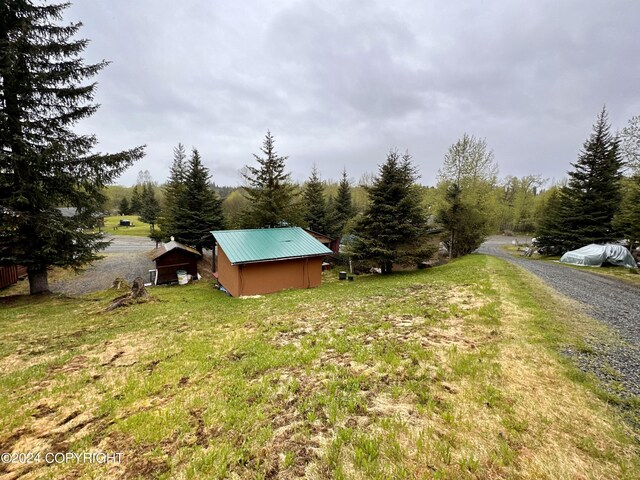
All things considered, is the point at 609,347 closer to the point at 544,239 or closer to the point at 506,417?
the point at 506,417

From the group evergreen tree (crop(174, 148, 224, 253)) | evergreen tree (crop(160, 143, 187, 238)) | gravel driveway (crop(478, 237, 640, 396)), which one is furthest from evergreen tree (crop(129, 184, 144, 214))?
gravel driveway (crop(478, 237, 640, 396))

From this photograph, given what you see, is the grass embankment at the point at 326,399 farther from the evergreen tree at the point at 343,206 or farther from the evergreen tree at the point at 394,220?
the evergreen tree at the point at 343,206

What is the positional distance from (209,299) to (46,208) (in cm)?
880

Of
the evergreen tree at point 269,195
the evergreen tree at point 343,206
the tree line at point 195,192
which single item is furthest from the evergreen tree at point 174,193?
the evergreen tree at point 343,206

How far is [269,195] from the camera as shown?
25344mm

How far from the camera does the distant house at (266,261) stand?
1538 cm

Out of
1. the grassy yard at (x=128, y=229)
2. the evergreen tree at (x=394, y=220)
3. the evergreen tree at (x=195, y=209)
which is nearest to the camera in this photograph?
the evergreen tree at (x=394, y=220)

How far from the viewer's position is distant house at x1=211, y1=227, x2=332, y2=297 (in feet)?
50.5

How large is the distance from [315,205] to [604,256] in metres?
26.8

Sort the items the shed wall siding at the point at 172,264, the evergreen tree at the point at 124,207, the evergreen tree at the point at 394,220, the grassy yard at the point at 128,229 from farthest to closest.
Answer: the evergreen tree at the point at 124,207 → the grassy yard at the point at 128,229 → the shed wall siding at the point at 172,264 → the evergreen tree at the point at 394,220

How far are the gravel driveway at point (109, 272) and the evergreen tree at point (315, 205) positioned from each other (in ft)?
59.8

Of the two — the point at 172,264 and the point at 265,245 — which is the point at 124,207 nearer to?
the point at 172,264

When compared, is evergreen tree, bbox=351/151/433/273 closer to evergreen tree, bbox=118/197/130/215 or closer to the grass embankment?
the grass embankment

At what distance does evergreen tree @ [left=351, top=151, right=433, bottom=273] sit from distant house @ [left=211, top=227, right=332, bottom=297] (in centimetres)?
337
